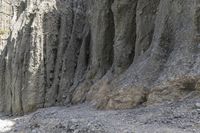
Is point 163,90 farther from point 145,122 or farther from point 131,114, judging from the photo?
point 145,122

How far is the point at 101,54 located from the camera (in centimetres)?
2208

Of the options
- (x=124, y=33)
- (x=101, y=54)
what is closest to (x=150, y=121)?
(x=124, y=33)

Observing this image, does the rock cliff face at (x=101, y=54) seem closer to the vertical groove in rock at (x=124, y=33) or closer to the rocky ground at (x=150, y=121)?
the vertical groove in rock at (x=124, y=33)

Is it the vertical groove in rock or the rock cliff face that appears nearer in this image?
the rock cliff face

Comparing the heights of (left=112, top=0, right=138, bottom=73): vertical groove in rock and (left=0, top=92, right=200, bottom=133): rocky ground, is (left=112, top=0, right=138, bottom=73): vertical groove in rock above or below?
above

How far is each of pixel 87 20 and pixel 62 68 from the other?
413 cm

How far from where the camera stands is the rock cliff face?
1327 centimetres

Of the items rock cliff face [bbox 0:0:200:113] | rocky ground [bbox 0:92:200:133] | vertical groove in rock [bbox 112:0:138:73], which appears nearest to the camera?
rocky ground [bbox 0:92:200:133]

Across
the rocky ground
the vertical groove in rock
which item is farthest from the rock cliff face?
the rocky ground

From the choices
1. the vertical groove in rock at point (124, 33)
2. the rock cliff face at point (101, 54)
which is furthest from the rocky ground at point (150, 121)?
the vertical groove in rock at point (124, 33)

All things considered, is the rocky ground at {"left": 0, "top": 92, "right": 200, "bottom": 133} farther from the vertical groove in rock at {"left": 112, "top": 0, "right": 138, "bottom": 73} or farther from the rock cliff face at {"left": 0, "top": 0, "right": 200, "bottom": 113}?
the vertical groove in rock at {"left": 112, "top": 0, "right": 138, "bottom": 73}

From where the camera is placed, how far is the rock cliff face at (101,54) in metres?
13.3

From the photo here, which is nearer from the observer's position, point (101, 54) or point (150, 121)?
point (150, 121)

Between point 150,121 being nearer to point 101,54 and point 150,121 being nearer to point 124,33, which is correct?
point 124,33
